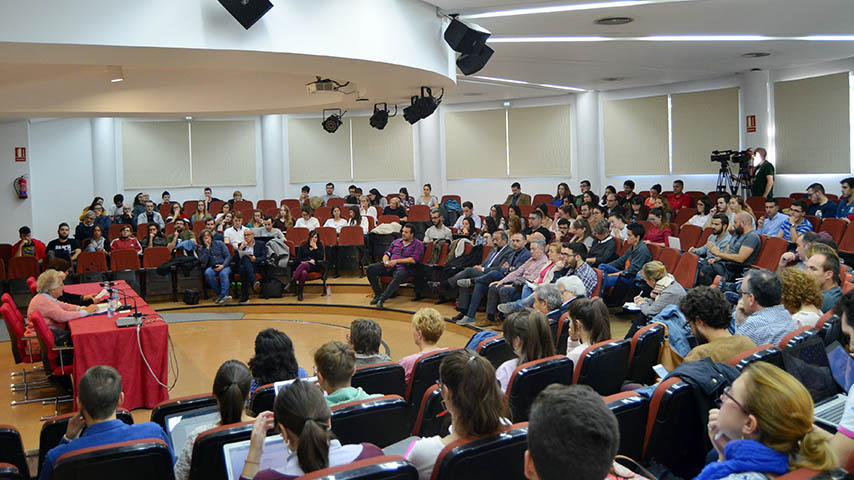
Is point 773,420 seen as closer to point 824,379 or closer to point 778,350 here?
point 824,379

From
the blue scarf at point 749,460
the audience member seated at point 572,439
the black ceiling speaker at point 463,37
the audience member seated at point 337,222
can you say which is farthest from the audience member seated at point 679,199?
the audience member seated at point 572,439

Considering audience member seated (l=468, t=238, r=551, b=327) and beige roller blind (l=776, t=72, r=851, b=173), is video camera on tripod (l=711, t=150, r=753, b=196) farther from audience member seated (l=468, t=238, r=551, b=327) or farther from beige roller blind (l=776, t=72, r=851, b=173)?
audience member seated (l=468, t=238, r=551, b=327)

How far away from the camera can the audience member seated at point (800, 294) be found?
4.00 m

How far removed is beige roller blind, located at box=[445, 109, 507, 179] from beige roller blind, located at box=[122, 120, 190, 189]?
20.3 feet

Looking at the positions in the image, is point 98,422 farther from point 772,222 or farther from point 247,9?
point 772,222

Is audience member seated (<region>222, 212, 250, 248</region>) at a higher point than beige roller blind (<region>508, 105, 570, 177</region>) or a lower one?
lower

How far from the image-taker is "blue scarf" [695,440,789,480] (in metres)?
1.91

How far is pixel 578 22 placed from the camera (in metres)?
7.92

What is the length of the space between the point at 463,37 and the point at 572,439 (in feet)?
21.3

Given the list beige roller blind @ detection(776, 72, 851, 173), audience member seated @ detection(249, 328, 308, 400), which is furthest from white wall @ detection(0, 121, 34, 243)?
beige roller blind @ detection(776, 72, 851, 173)

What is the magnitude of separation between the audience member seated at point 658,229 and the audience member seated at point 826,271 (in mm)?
4607

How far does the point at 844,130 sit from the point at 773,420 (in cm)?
1133

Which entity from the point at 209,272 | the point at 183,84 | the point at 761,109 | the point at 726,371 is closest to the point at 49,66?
the point at 183,84

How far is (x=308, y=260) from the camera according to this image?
10273 millimetres
